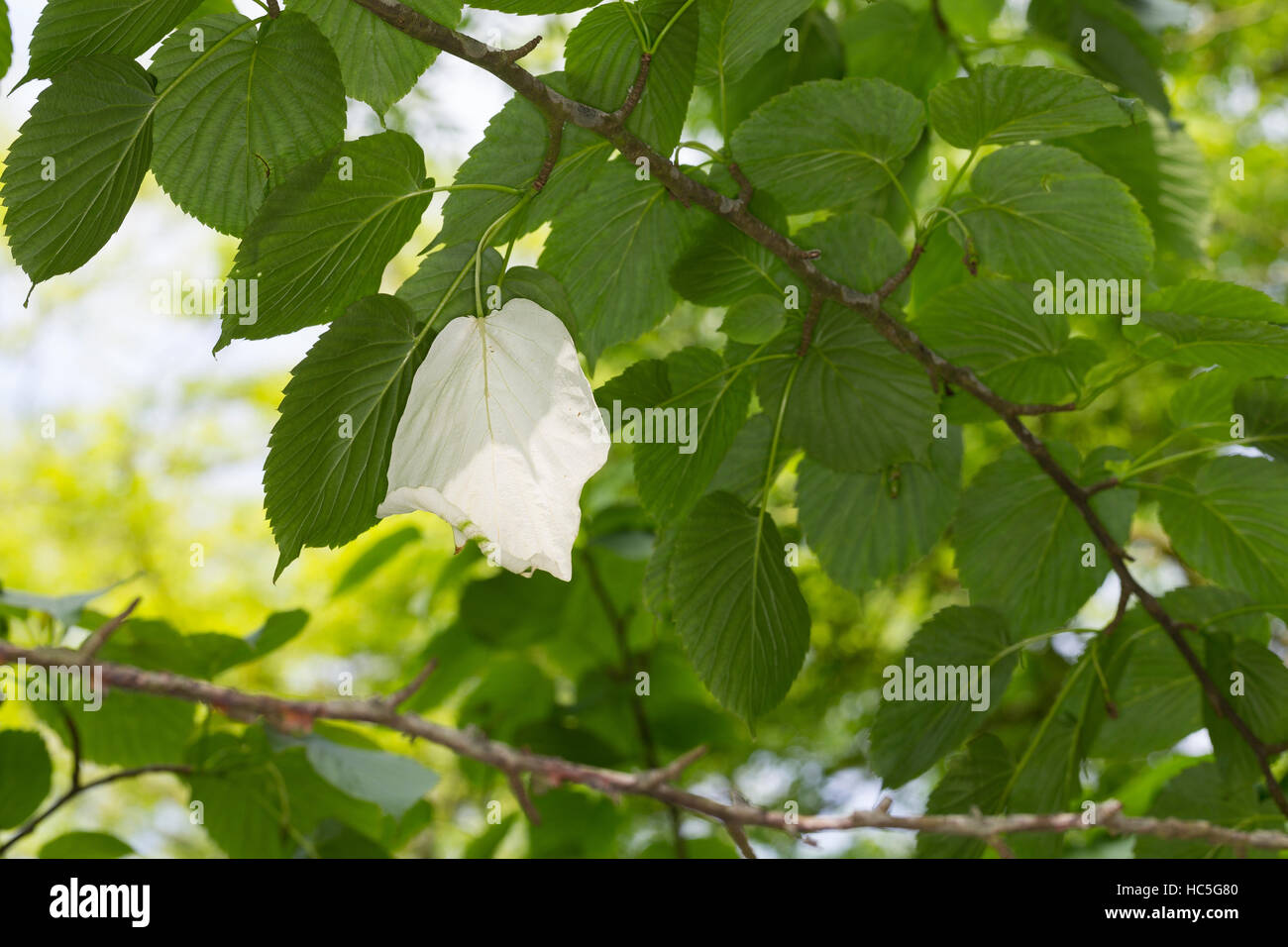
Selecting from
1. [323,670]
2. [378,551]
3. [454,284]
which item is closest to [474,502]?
[454,284]

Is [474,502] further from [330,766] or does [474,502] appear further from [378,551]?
[378,551]

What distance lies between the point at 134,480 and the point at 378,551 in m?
3.11

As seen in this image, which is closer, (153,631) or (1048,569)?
(1048,569)

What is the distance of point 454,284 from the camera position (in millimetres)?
319

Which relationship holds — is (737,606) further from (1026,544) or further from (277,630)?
(277,630)

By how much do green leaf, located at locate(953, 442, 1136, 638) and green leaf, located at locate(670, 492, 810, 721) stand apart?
162mm

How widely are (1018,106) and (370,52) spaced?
25cm

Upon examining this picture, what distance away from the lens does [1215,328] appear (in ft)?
1.36

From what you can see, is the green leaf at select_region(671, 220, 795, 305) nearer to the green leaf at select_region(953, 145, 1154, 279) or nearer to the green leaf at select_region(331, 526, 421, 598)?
the green leaf at select_region(953, 145, 1154, 279)

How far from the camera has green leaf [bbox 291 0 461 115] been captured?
347 mm

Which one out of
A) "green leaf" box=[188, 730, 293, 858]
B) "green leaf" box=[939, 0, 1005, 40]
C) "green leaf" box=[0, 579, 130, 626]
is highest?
"green leaf" box=[939, 0, 1005, 40]

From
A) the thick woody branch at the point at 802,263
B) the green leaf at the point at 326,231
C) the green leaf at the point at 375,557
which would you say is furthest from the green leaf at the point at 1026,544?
the green leaf at the point at 375,557

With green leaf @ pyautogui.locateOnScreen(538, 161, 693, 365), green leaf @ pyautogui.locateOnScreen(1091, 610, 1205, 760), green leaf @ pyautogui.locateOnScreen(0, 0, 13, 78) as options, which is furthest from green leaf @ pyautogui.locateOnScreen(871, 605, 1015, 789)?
green leaf @ pyautogui.locateOnScreen(0, 0, 13, 78)

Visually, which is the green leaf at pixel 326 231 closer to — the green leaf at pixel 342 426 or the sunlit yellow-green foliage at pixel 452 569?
the green leaf at pixel 342 426
